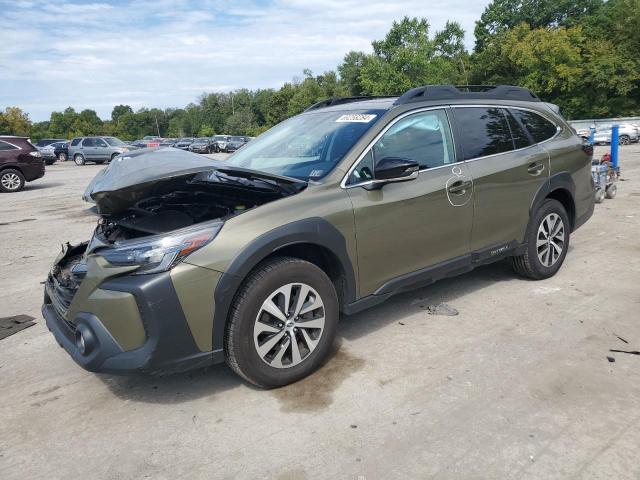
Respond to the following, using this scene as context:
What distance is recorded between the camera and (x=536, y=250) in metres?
4.83

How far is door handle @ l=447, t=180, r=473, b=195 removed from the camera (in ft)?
13.1

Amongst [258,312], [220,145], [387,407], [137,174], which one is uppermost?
[137,174]

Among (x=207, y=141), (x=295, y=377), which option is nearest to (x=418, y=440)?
(x=295, y=377)

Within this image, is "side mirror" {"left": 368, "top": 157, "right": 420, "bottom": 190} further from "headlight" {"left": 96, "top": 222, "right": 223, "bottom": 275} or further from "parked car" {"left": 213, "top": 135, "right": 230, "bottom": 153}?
"parked car" {"left": 213, "top": 135, "right": 230, "bottom": 153}

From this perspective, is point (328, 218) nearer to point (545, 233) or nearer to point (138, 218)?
point (138, 218)

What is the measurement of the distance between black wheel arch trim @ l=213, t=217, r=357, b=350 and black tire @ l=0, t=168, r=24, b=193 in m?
16.2

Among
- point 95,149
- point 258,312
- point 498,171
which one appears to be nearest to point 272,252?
point 258,312

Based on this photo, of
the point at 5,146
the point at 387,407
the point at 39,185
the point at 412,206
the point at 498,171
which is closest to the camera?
the point at 387,407

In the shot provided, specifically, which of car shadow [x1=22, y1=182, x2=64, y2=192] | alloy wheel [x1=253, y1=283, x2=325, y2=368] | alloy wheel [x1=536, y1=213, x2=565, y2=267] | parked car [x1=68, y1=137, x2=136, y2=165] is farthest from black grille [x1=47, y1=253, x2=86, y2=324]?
parked car [x1=68, y1=137, x2=136, y2=165]

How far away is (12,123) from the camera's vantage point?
72.2 metres

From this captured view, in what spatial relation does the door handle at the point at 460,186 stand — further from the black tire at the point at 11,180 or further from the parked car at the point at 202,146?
the parked car at the point at 202,146

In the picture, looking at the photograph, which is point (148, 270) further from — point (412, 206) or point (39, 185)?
point (39, 185)

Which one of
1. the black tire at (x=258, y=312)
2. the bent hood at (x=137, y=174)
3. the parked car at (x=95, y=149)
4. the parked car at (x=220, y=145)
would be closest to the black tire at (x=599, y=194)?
the black tire at (x=258, y=312)

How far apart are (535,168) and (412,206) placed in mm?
1637
